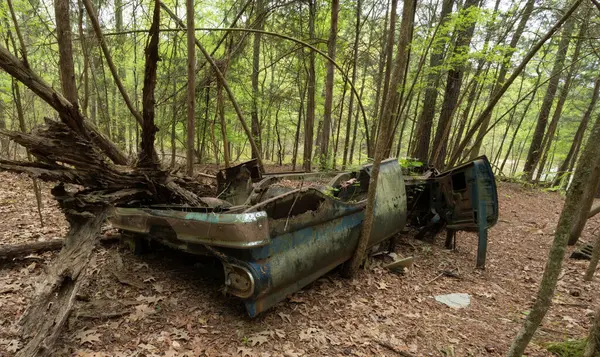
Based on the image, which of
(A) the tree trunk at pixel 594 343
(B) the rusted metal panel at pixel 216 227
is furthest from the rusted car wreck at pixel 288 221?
(A) the tree trunk at pixel 594 343

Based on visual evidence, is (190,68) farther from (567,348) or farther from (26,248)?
(567,348)

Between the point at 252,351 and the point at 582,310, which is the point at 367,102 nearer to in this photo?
the point at 582,310

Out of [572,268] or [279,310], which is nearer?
[279,310]

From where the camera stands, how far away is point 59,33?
4.00 metres

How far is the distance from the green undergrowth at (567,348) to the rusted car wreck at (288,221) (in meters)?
1.97

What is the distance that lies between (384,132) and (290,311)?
2.13 m

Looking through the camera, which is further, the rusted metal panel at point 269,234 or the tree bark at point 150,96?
the tree bark at point 150,96

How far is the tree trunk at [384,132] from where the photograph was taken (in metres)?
3.09

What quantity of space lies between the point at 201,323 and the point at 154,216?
105cm

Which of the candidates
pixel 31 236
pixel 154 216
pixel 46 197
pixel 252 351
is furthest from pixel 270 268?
pixel 46 197

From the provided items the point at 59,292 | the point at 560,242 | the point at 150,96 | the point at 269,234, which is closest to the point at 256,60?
the point at 150,96

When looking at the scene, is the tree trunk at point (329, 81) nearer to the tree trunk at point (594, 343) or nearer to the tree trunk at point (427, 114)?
the tree trunk at point (427, 114)

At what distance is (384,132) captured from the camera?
322cm

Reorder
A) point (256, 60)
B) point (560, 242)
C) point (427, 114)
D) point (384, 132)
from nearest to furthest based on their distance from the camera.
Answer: point (560, 242) → point (384, 132) → point (427, 114) → point (256, 60)
